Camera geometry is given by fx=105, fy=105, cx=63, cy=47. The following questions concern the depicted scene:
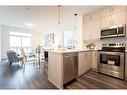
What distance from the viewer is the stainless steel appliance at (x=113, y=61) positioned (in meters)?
3.19

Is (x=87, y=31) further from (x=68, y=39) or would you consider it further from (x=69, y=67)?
(x=68, y=39)

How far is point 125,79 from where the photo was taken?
3.09 meters

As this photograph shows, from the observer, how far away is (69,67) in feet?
9.15

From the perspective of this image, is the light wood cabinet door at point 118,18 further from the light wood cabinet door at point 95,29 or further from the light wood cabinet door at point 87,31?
the light wood cabinet door at point 87,31

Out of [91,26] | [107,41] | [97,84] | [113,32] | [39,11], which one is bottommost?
[97,84]

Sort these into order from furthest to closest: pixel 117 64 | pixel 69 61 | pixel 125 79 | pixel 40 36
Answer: pixel 40 36 → pixel 117 64 → pixel 125 79 → pixel 69 61

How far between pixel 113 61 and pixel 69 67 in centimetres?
161

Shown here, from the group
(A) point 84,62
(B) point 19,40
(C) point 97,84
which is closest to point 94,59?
(A) point 84,62

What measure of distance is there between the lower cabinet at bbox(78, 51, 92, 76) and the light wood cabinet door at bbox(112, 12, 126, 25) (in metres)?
1.43

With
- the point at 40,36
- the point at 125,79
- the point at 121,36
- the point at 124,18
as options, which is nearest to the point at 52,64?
the point at 125,79
